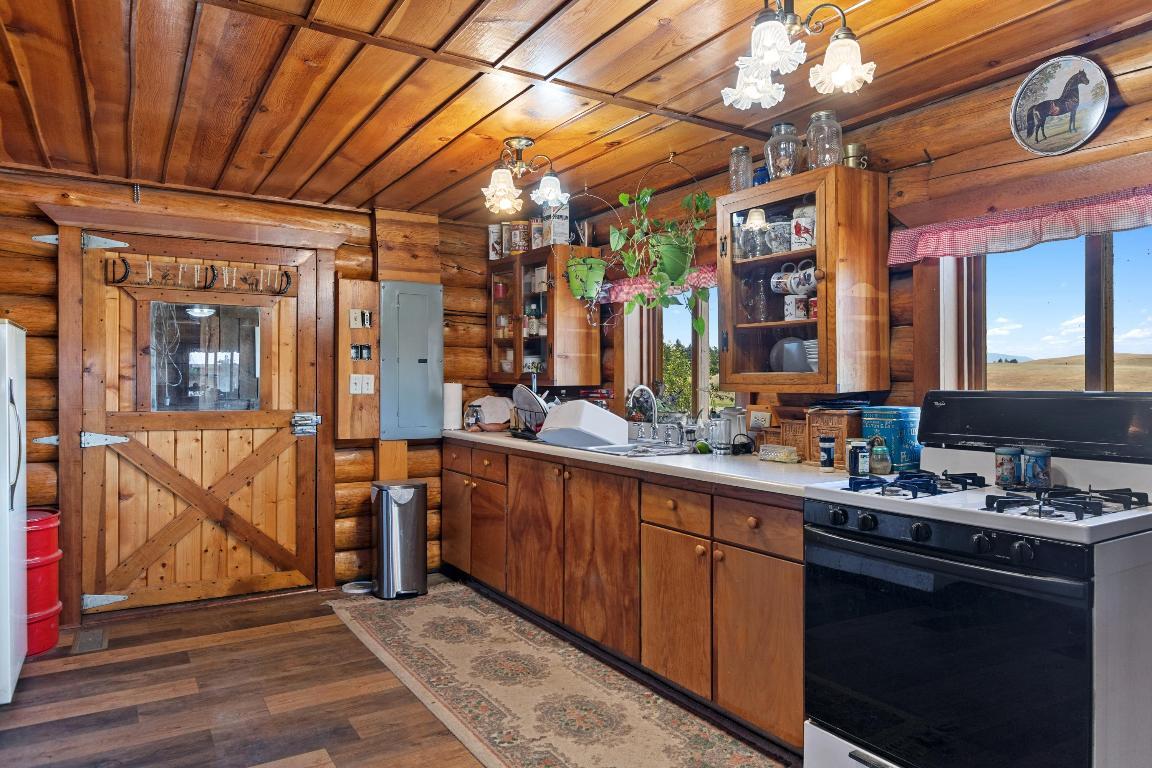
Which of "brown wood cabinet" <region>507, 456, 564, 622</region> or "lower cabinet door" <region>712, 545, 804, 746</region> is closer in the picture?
"lower cabinet door" <region>712, 545, 804, 746</region>

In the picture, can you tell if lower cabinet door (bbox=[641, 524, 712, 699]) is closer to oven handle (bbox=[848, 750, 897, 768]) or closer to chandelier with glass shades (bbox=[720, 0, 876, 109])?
oven handle (bbox=[848, 750, 897, 768])

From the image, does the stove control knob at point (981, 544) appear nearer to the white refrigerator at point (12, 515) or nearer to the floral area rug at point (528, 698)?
the floral area rug at point (528, 698)

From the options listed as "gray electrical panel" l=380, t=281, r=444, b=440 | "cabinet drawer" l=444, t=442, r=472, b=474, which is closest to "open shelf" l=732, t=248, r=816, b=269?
"cabinet drawer" l=444, t=442, r=472, b=474

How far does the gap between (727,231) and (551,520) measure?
1.54 m

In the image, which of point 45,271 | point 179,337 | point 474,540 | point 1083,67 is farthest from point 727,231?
point 45,271

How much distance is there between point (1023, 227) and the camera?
245 centimetres

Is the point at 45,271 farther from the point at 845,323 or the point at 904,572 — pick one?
the point at 904,572

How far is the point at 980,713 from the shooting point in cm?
183

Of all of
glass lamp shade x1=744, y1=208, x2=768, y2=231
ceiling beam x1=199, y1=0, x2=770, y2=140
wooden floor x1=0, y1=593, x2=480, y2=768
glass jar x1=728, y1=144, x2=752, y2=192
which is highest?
ceiling beam x1=199, y1=0, x2=770, y2=140

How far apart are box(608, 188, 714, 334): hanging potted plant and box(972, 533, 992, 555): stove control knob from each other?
1.96 m

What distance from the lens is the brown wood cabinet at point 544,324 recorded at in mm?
4324

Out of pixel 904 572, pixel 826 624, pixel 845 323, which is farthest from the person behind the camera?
pixel 845 323

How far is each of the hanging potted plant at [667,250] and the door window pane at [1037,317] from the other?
1.26m

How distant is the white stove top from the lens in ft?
5.67
